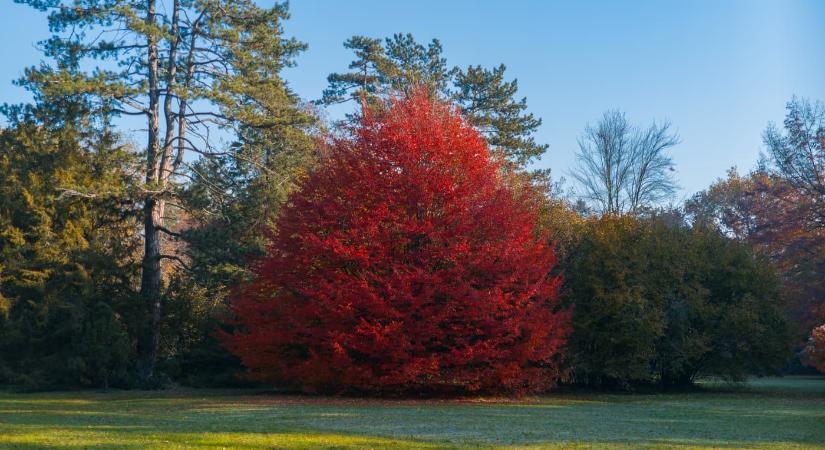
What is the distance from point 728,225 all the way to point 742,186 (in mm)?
11884

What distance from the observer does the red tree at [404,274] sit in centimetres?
2308

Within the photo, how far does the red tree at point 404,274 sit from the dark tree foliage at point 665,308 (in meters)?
4.22

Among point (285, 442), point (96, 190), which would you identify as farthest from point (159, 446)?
point (96, 190)

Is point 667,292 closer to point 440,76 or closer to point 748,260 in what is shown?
point 748,260

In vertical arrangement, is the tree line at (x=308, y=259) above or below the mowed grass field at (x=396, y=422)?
above

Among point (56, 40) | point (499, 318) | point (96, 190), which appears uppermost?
point (56, 40)

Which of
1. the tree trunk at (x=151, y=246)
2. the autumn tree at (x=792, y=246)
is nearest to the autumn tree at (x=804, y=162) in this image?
the autumn tree at (x=792, y=246)

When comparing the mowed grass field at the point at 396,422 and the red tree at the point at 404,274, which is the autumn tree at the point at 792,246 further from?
the red tree at the point at 404,274

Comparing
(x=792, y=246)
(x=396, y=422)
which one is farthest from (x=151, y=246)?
(x=792, y=246)

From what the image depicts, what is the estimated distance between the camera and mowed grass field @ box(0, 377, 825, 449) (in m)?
13.1

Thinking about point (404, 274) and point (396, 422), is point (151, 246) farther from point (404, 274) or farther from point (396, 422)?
point (396, 422)

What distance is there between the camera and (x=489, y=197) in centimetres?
2483

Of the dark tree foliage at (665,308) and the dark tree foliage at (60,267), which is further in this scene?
the dark tree foliage at (665,308)

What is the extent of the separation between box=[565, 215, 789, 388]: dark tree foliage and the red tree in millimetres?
4216
